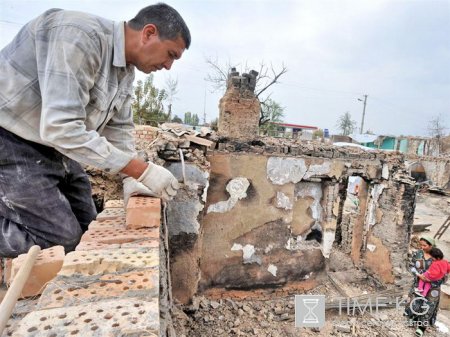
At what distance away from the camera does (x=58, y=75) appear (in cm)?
135

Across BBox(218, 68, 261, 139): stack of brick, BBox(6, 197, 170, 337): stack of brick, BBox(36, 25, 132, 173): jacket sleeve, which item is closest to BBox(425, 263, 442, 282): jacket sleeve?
BBox(6, 197, 170, 337): stack of brick

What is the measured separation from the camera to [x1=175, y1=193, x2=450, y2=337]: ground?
410cm

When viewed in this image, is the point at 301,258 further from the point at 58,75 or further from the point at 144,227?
the point at 58,75

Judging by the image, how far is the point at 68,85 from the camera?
1361mm

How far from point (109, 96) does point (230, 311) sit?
380 cm

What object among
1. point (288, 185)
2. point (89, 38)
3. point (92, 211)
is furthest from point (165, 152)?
point (89, 38)

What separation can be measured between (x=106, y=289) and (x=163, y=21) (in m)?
1.30

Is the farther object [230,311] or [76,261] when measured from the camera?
[230,311]

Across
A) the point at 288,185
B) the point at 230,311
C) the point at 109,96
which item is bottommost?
the point at 230,311

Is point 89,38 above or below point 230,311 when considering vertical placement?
above

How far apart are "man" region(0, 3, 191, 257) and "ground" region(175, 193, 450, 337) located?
256 centimetres

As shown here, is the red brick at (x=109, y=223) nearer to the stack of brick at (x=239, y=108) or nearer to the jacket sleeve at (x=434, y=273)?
the jacket sleeve at (x=434, y=273)

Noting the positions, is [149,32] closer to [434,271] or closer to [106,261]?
[106,261]

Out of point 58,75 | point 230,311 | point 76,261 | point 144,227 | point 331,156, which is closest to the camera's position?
point 76,261
